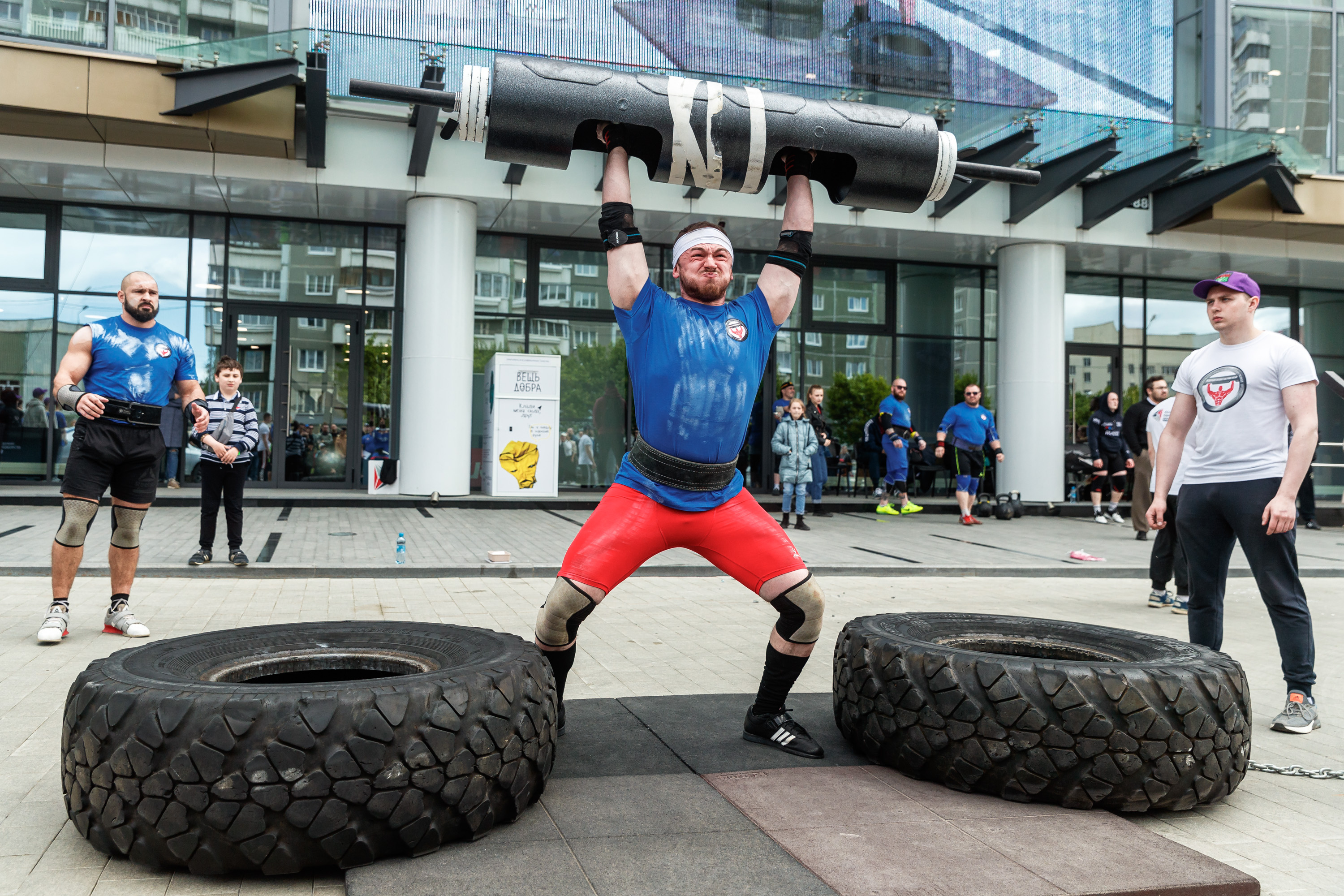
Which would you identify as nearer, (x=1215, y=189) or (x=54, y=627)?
(x=54, y=627)

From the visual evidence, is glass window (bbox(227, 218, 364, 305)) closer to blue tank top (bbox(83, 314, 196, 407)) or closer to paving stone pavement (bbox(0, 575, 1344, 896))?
paving stone pavement (bbox(0, 575, 1344, 896))

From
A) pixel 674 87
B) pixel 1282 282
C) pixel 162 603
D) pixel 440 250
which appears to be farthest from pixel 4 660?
pixel 1282 282

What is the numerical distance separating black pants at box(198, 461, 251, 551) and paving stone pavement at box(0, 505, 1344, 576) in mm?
288

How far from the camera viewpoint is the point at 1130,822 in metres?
3.09

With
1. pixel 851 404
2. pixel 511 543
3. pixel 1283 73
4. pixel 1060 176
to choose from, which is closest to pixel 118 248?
pixel 511 543

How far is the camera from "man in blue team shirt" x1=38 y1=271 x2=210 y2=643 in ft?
18.4

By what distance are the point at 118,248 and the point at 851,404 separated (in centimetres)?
1333

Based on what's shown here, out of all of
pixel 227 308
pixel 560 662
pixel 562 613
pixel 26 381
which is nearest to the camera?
pixel 562 613

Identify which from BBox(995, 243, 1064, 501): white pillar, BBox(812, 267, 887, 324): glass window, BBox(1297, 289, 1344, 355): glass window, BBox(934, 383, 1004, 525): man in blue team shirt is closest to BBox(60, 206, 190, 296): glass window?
BBox(812, 267, 887, 324): glass window

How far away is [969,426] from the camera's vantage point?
14422mm

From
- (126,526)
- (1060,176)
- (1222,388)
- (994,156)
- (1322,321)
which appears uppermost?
(994,156)

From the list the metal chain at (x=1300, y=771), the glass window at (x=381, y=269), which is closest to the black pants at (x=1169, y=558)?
the metal chain at (x=1300, y=771)

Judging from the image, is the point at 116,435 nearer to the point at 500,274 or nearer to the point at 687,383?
the point at 687,383

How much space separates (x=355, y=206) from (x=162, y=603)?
35.0 ft
